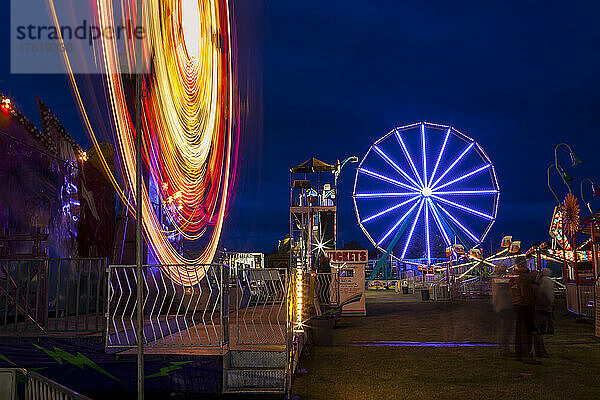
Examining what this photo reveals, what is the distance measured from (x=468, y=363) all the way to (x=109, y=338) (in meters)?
5.79

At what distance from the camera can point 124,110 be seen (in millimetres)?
8305

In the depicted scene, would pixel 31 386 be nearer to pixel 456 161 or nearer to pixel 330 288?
pixel 330 288

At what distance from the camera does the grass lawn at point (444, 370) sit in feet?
23.9

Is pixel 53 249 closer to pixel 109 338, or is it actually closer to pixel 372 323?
pixel 109 338

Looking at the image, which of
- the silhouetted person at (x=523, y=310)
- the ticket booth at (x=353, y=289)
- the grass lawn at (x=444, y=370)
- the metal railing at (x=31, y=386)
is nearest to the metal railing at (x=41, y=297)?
the metal railing at (x=31, y=386)

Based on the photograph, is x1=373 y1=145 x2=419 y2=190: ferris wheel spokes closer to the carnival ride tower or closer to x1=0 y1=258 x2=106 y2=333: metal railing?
the carnival ride tower

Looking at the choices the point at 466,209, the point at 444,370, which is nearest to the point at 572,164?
the point at 466,209

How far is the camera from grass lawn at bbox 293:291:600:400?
23.9ft

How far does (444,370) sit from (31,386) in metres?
6.53

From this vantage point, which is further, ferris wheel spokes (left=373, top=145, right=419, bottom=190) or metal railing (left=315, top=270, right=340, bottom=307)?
ferris wheel spokes (left=373, top=145, right=419, bottom=190)

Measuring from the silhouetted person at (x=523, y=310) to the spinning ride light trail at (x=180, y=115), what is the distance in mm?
5505

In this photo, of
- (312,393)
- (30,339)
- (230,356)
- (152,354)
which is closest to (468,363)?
(312,393)

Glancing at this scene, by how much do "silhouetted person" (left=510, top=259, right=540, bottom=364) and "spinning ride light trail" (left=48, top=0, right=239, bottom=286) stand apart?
18.1ft

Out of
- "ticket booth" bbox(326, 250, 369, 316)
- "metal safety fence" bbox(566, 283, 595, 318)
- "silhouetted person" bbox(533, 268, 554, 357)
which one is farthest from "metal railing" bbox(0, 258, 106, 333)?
"metal safety fence" bbox(566, 283, 595, 318)
